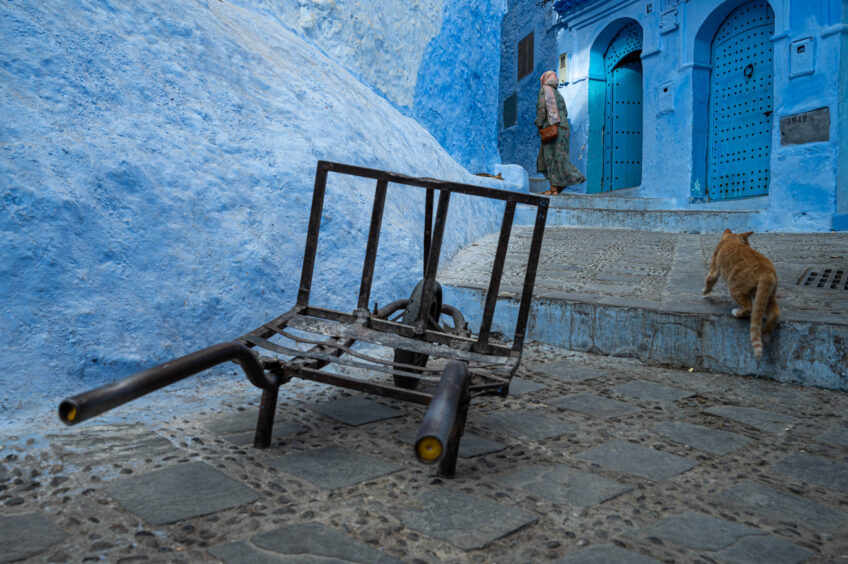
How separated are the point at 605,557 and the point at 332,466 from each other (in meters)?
1.01

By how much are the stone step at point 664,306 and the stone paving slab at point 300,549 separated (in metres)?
3.06

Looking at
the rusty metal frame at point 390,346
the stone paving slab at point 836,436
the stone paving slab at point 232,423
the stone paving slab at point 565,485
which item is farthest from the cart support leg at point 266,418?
the stone paving slab at point 836,436

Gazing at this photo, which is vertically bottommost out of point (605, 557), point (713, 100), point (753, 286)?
point (605, 557)

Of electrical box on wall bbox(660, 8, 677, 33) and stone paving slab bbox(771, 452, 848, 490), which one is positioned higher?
electrical box on wall bbox(660, 8, 677, 33)

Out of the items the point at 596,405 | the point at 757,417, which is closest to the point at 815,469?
the point at 757,417

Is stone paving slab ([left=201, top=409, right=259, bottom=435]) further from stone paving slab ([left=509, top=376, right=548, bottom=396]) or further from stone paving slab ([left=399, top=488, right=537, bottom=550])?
stone paving slab ([left=509, top=376, right=548, bottom=396])

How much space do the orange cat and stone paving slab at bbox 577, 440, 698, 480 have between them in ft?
4.85

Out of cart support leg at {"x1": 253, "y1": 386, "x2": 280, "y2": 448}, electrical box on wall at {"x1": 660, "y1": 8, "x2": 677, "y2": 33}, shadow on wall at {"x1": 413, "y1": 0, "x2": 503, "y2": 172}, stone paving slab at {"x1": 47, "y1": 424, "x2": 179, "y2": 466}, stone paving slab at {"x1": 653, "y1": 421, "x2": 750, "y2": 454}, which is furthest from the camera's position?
electrical box on wall at {"x1": 660, "y1": 8, "x2": 677, "y2": 33}

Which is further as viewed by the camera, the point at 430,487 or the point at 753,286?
the point at 753,286

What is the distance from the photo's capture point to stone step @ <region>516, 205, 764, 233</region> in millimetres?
8484

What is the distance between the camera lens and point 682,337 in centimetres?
395

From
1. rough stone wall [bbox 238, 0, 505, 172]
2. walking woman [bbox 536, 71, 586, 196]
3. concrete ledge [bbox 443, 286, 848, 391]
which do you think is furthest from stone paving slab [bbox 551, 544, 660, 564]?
walking woman [bbox 536, 71, 586, 196]

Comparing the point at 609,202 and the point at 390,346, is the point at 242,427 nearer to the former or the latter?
the point at 390,346

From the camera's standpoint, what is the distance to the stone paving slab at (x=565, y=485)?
195cm
